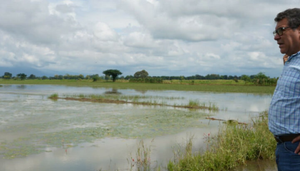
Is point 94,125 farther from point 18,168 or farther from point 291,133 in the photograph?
point 291,133

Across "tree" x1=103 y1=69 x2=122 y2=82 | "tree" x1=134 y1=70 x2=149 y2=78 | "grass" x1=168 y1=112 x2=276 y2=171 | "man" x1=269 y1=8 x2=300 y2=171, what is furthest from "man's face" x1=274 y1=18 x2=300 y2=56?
"tree" x1=134 y1=70 x2=149 y2=78

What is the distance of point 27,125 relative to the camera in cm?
909

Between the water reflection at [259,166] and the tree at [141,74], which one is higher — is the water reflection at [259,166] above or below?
below

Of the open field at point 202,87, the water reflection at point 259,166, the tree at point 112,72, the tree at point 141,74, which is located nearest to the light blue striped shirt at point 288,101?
the water reflection at point 259,166

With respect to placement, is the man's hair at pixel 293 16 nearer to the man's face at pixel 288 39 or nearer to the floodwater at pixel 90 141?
the man's face at pixel 288 39

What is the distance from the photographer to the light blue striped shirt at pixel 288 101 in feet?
5.81

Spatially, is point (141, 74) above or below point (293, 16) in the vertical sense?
above

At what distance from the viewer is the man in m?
1.78

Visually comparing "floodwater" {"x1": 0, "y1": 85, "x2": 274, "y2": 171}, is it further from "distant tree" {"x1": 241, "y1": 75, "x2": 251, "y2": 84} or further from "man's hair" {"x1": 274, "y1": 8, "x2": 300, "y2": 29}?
"distant tree" {"x1": 241, "y1": 75, "x2": 251, "y2": 84}

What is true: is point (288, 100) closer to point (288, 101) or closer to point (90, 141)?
point (288, 101)

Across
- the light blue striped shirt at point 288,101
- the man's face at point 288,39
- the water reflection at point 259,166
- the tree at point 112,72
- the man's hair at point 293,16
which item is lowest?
the water reflection at point 259,166

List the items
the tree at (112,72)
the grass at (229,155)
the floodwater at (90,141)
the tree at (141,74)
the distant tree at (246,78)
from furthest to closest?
1. the tree at (141,74)
2. the tree at (112,72)
3. the distant tree at (246,78)
4. the floodwater at (90,141)
5. the grass at (229,155)

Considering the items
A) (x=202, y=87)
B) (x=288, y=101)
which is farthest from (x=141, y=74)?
(x=288, y=101)

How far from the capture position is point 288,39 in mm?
1926
